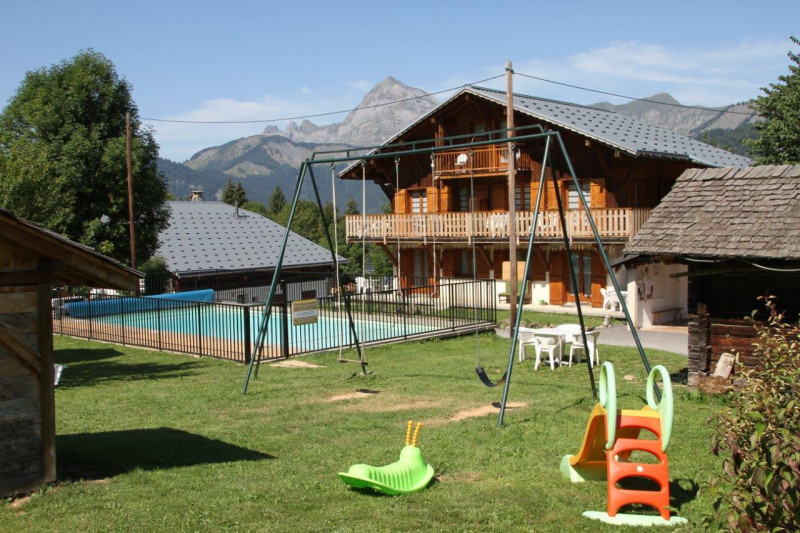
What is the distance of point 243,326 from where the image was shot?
60.0 ft

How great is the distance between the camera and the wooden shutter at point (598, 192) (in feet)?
99.0

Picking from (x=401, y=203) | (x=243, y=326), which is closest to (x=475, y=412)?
(x=243, y=326)

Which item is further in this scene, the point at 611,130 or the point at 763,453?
the point at 611,130

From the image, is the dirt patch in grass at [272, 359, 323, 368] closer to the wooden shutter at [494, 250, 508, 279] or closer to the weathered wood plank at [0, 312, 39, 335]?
the weathered wood plank at [0, 312, 39, 335]

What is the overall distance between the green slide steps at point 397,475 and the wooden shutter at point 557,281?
933 inches

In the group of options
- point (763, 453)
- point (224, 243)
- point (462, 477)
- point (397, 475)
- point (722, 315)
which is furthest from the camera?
point (224, 243)

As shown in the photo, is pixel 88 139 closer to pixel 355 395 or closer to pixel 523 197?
pixel 523 197

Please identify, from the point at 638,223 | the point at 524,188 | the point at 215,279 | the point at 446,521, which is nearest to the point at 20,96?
the point at 215,279

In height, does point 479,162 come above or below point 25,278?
above

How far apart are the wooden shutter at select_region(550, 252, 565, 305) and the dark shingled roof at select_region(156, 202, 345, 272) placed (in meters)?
14.8

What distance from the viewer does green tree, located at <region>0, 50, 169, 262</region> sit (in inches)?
1137

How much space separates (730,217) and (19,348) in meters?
11.6

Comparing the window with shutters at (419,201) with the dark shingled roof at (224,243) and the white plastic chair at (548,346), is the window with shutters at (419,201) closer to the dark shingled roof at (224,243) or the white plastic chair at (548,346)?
the dark shingled roof at (224,243)

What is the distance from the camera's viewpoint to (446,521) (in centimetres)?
689
